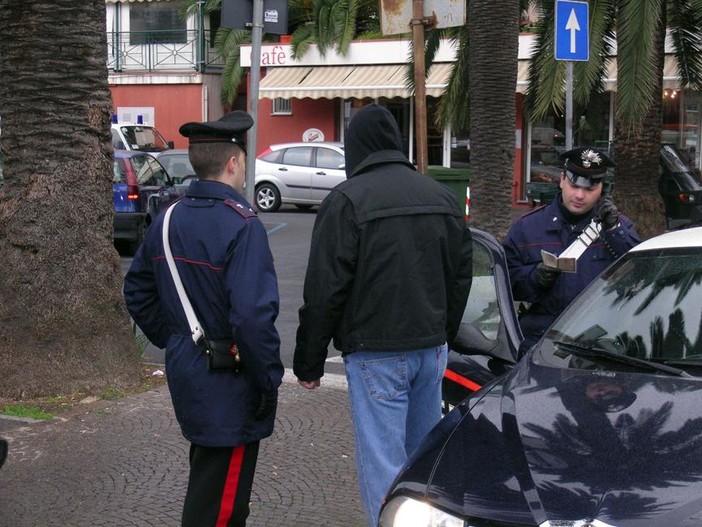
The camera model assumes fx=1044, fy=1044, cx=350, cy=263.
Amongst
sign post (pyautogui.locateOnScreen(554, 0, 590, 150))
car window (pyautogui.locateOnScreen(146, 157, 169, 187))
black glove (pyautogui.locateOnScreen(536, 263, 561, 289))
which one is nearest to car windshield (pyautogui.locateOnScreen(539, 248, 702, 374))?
black glove (pyautogui.locateOnScreen(536, 263, 561, 289))

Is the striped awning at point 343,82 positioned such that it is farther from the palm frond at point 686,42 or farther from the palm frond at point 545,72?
the palm frond at point 545,72

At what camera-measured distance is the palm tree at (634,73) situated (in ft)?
40.4

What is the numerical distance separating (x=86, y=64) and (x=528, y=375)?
180 inches

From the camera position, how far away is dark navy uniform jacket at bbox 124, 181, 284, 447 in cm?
379

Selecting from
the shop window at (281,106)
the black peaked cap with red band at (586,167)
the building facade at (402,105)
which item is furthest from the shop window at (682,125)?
the black peaked cap with red band at (586,167)

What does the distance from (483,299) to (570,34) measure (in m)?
5.59

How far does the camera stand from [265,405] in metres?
3.92

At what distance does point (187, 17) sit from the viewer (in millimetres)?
32625

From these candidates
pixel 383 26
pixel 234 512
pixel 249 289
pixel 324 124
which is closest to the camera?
pixel 249 289

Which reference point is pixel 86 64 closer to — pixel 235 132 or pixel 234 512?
pixel 235 132

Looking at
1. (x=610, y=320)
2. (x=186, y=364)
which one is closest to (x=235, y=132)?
(x=186, y=364)

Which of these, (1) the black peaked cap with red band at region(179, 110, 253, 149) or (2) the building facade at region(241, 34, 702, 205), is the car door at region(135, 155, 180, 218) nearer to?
(2) the building facade at region(241, 34, 702, 205)

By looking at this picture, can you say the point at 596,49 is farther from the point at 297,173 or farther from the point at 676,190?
the point at 297,173

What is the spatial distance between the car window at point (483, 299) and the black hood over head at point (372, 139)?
106 centimetres
